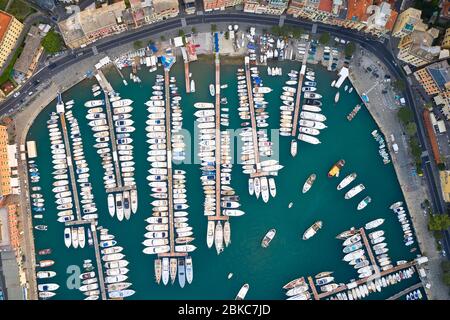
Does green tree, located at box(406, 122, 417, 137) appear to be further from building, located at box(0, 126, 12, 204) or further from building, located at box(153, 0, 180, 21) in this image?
building, located at box(0, 126, 12, 204)

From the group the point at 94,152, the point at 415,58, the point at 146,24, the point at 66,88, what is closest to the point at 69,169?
the point at 94,152

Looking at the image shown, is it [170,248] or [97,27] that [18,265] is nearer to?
[170,248]

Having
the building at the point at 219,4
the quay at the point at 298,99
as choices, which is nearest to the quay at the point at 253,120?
the quay at the point at 298,99

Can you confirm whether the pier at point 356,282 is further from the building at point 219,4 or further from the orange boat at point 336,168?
the building at point 219,4

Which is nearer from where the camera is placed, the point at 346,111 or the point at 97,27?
the point at 97,27

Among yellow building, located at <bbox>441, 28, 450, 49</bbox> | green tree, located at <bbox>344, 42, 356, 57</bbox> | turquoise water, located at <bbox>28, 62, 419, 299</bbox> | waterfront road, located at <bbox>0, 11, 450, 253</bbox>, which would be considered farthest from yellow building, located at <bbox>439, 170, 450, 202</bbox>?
green tree, located at <bbox>344, 42, 356, 57</bbox>

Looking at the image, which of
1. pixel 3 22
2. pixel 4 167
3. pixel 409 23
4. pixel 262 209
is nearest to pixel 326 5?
pixel 409 23
